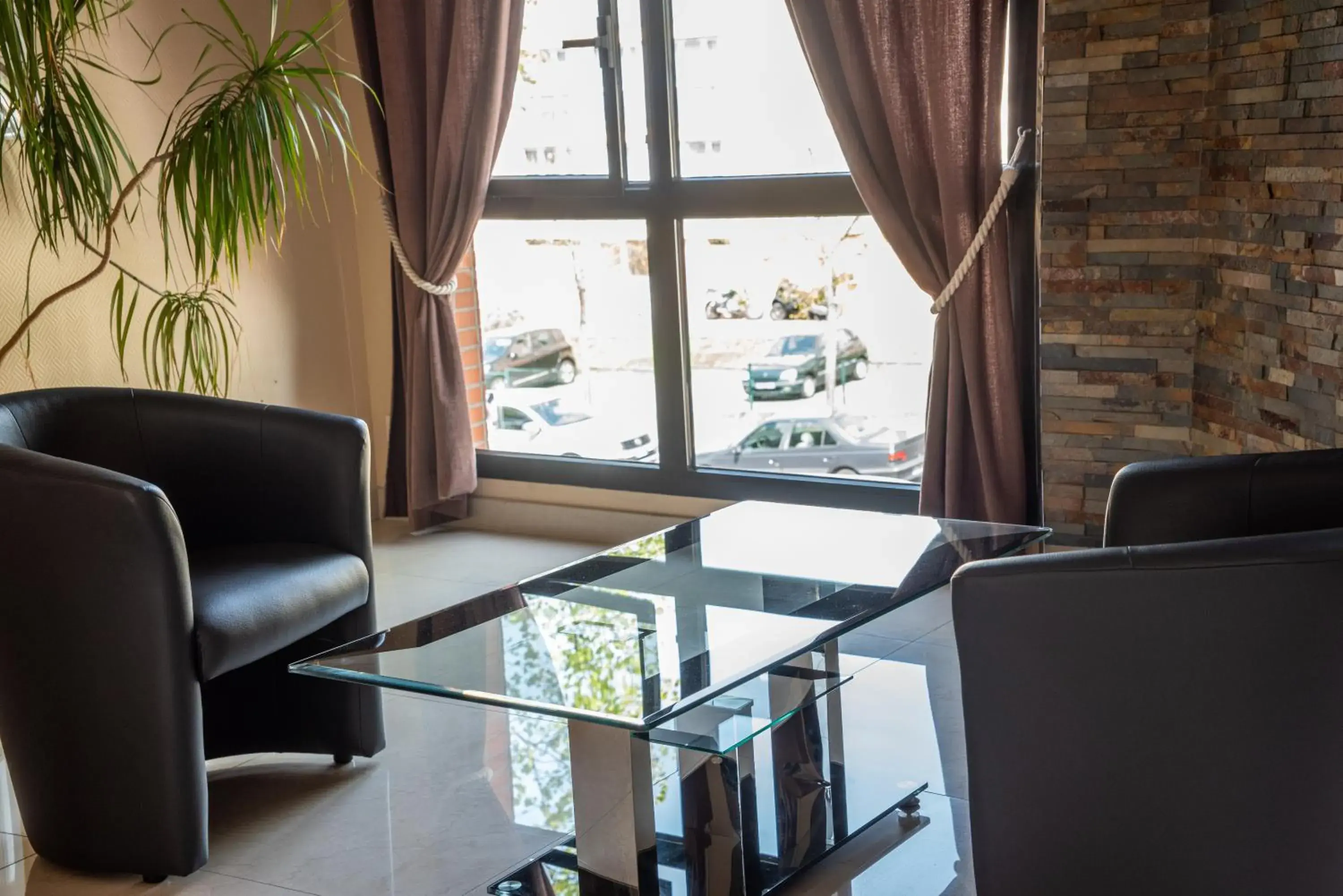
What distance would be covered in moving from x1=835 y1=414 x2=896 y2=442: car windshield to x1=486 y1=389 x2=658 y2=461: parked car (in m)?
0.71

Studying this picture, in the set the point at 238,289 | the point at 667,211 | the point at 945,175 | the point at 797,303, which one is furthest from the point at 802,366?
the point at 238,289

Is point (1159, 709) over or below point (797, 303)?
below

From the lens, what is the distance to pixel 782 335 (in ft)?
14.4

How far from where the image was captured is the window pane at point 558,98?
4559 millimetres

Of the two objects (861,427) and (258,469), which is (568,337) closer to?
(861,427)

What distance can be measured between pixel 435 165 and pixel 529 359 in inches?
29.6

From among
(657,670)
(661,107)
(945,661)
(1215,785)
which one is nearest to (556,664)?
(657,670)

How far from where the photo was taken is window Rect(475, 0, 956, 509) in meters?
4.24

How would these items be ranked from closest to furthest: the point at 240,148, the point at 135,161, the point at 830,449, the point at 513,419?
the point at 240,148 → the point at 135,161 → the point at 830,449 → the point at 513,419

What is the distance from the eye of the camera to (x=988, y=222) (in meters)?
3.77

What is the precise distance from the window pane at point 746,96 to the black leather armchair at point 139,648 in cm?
189

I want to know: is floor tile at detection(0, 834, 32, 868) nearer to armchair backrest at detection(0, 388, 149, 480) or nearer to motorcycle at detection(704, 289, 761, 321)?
armchair backrest at detection(0, 388, 149, 480)

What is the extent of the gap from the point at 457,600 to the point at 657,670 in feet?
6.88

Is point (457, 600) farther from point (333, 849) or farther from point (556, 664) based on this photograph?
point (556, 664)
